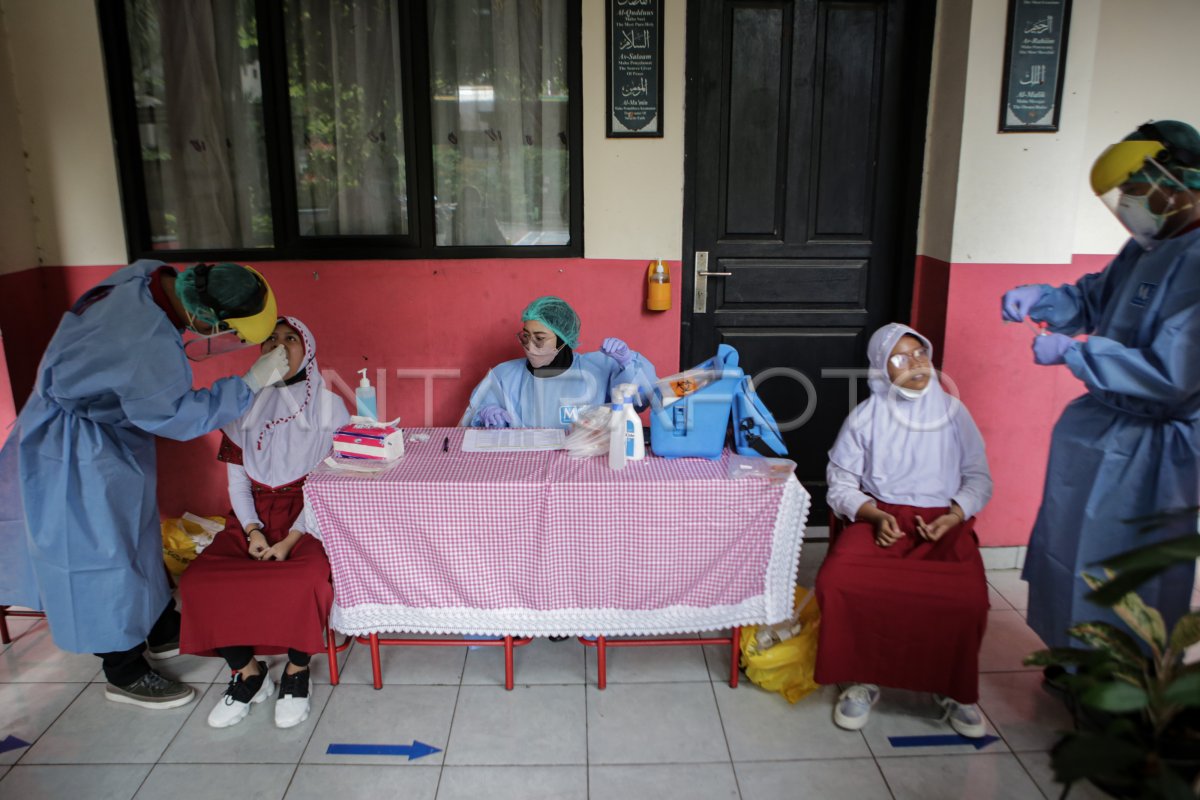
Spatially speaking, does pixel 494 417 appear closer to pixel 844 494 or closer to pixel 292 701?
pixel 292 701

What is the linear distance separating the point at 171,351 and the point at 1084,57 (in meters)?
3.26

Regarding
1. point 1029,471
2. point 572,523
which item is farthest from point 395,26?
point 1029,471

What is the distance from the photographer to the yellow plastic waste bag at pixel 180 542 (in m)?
3.36

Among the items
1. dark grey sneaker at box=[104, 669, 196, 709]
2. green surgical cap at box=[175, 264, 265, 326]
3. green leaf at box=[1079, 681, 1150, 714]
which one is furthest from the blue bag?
dark grey sneaker at box=[104, 669, 196, 709]

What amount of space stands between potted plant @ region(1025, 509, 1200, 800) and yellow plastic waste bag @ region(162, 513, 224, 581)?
305cm

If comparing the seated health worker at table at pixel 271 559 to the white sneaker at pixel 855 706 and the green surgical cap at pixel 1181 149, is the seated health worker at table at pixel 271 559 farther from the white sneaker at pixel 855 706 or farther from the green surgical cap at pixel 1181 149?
the green surgical cap at pixel 1181 149

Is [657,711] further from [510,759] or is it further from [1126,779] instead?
[1126,779]

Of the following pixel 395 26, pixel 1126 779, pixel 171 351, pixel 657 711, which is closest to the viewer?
pixel 1126 779

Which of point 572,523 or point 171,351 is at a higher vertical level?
point 171,351

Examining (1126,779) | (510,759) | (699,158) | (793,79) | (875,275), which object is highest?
(793,79)

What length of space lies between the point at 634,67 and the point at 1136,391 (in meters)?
2.09

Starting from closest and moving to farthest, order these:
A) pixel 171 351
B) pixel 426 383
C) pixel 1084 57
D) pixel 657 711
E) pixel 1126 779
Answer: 1. pixel 1126 779
2. pixel 171 351
3. pixel 657 711
4. pixel 1084 57
5. pixel 426 383

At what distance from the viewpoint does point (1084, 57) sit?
305 centimetres

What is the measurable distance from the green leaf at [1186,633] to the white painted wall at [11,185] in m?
3.72
